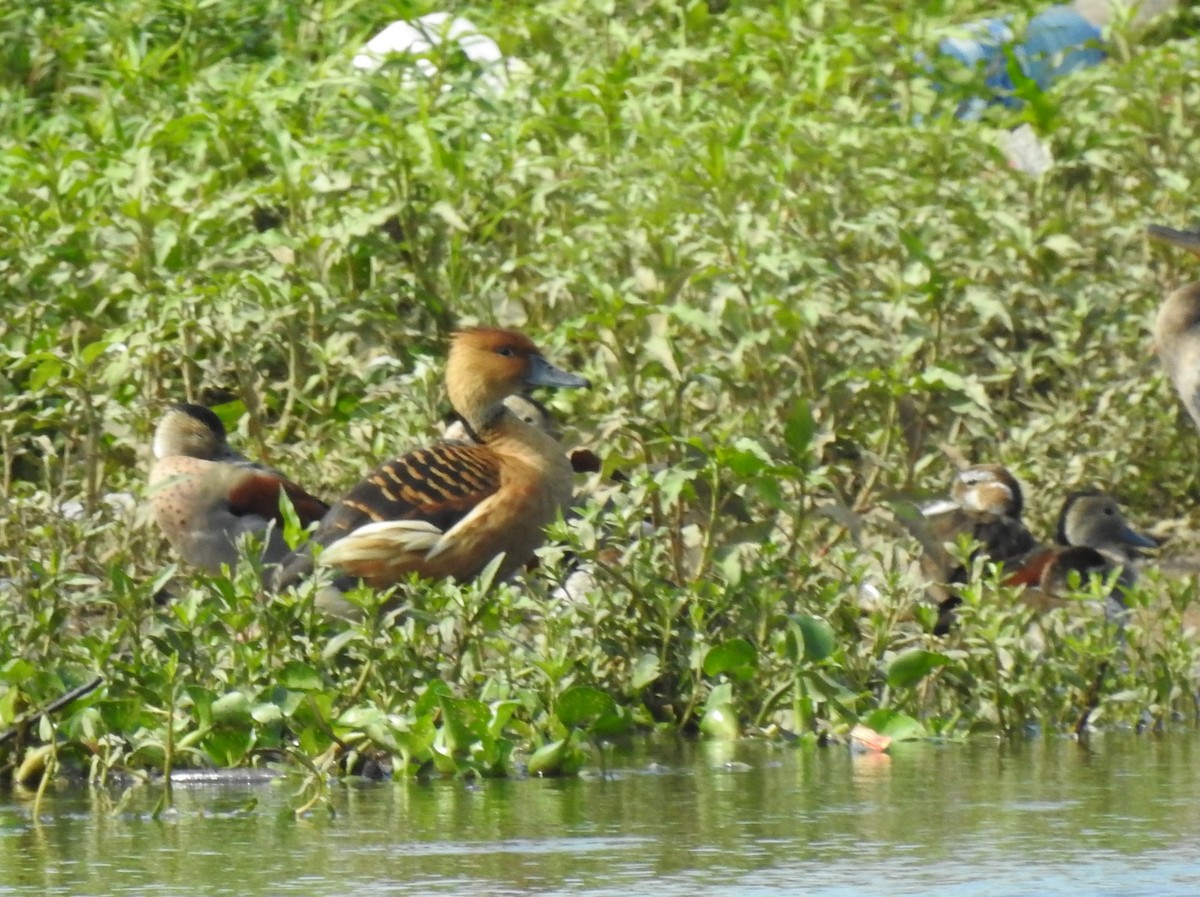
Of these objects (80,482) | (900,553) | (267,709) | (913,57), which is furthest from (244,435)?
(913,57)

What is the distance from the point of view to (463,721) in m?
5.43

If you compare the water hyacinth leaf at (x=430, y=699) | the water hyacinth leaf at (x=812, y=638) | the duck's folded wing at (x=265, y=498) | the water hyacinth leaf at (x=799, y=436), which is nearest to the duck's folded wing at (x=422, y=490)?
the duck's folded wing at (x=265, y=498)

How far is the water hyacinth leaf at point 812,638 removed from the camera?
20.0ft

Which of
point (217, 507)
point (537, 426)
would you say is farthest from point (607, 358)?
point (217, 507)

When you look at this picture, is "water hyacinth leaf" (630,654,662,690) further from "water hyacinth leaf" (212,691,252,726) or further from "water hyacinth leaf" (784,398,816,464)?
"water hyacinth leaf" (212,691,252,726)

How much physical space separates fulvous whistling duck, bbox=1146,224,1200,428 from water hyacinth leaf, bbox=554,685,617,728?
3481 millimetres

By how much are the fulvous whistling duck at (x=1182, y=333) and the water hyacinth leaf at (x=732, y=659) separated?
9.55ft

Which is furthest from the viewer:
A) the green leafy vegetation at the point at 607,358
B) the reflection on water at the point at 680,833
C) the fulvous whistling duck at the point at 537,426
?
the fulvous whistling duck at the point at 537,426

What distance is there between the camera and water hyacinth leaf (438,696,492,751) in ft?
17.7

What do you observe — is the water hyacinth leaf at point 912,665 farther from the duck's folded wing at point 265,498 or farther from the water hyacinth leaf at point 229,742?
the duck's folded wing at point 265,498

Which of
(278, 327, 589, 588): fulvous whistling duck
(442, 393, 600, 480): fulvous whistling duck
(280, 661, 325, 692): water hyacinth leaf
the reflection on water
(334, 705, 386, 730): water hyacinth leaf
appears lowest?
the reflection on water

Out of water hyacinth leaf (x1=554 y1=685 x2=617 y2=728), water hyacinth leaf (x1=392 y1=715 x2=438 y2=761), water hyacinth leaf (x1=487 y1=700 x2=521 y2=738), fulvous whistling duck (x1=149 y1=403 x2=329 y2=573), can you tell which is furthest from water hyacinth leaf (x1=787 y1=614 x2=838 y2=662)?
fulvous whistling duck (x1=149 y1=403 x2=329 y2=573)

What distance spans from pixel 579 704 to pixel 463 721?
1.22 ft

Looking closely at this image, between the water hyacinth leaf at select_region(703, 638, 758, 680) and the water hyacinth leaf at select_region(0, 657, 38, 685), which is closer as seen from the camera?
the water hyacinth leaf at select_region(0, 657, 38, 685)
